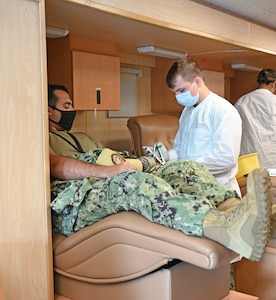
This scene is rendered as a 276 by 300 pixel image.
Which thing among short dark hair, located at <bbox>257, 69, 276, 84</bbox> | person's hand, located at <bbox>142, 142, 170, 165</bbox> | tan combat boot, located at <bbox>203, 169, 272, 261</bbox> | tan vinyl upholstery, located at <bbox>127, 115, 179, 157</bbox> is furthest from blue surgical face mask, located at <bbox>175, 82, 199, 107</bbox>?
short dark hair, located at <bbox>257, 69, 276, 84</bbox>

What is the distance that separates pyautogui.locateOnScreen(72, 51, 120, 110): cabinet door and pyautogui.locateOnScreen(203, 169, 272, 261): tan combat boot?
1652 millimetres

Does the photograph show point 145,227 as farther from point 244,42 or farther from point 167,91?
point 167,91

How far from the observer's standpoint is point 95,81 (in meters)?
3.15

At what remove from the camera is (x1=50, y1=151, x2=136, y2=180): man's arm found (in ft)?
7.41

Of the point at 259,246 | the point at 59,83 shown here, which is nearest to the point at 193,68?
the point at 59,83

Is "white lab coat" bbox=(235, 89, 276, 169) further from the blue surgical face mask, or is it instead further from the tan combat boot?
the tan combat boot

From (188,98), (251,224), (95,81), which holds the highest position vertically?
(95,81)

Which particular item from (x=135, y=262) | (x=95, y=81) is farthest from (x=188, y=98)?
(x=135, y=262)

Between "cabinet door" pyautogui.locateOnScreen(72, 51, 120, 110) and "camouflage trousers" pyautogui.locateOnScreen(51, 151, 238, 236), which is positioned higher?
"cabinet door" pyautogui.locateOnScreen(72, 51, 120, 110)

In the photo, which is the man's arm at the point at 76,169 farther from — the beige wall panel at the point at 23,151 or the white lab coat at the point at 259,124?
the white lab coat at the point at 259,124

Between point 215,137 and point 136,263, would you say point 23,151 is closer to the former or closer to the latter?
point 136,263

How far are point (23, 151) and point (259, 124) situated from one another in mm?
2674

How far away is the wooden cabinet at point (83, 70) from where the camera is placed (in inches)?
118

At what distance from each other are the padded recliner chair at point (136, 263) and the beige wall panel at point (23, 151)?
0.61 ft
